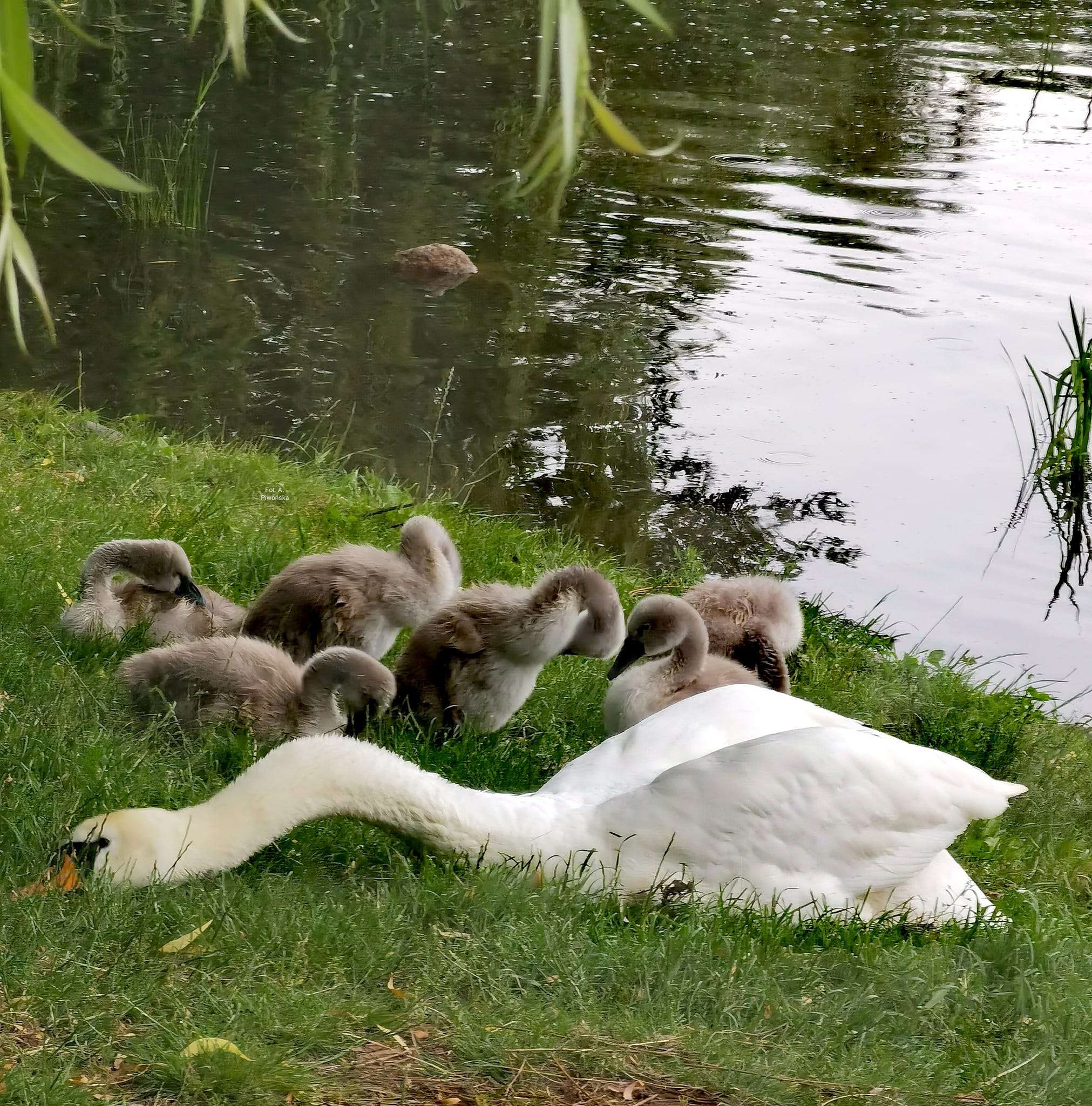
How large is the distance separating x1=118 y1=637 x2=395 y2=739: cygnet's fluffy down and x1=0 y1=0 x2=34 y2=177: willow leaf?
330cm

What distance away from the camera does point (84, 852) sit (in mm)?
3461

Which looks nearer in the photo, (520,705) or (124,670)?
(124,670)

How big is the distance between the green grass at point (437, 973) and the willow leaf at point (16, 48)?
187 cm

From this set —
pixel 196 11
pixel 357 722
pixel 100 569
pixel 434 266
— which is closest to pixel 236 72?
pixel 196 11

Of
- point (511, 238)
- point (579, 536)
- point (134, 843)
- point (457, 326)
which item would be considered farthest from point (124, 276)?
point (134, 843)

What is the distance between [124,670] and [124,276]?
330 inches

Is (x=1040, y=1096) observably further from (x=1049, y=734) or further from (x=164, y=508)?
(x=164, y=508)

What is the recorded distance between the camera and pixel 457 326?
12.2 m

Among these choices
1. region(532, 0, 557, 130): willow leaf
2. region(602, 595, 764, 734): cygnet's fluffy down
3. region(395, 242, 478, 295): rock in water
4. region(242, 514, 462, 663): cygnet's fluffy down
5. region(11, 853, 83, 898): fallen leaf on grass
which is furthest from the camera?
region(395, 242, 478, 295): rock in water

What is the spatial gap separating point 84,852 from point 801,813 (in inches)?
75.3

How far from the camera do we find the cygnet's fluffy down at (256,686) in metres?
4.91

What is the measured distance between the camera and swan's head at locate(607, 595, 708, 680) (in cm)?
565

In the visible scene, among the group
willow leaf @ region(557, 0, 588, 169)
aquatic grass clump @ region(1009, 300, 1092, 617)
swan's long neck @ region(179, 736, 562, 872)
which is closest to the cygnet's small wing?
swan's long neck @ region(179, 736, 562, 872)

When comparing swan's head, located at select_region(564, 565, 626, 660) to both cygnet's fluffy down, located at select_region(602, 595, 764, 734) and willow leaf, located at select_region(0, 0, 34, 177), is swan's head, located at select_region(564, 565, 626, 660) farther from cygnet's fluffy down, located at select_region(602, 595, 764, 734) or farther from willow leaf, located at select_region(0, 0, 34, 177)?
willow leaf, located at select_region(0, 0, 34, 177)
